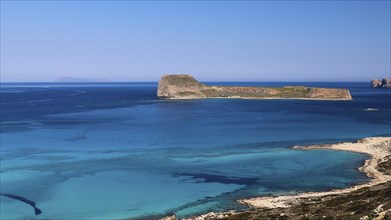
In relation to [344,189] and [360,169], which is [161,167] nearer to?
[344,189]

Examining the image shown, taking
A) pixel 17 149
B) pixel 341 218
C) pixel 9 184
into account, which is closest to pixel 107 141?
pixel 17 149

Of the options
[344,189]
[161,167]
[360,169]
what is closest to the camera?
[344,189]

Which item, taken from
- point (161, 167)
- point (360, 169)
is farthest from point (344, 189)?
point (161, 167)

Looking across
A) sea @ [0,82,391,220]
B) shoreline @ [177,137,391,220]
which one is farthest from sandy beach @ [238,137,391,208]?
sea @ [0,82,391,220]

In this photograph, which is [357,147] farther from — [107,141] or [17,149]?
[17,149]

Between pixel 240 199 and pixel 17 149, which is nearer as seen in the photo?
pixel 240 199

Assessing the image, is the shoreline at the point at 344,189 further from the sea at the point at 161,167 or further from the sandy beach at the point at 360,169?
the sea at the point at 161,167

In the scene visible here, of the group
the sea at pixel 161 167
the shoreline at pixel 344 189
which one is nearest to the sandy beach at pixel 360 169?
the shoreline at pixel 344 189
